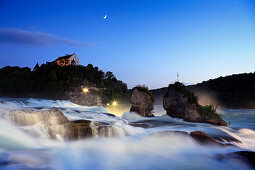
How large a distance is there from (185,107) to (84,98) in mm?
19772

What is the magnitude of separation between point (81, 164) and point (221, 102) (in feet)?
168

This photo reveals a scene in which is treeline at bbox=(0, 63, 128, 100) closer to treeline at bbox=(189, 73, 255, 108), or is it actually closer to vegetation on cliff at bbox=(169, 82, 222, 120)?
vegetation on cliff at bbox=(169, 82, 222, 120)

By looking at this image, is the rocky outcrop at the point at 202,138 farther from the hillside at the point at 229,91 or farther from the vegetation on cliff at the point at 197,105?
the hillside at the point at 229,91

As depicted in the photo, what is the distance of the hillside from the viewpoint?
4334 centimetres

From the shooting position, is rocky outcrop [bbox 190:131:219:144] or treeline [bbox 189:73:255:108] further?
treeline [bbox 189:73:255:108]

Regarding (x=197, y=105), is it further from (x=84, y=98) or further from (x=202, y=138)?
(x=84, y=98)

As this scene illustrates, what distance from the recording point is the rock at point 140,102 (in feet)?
60.3

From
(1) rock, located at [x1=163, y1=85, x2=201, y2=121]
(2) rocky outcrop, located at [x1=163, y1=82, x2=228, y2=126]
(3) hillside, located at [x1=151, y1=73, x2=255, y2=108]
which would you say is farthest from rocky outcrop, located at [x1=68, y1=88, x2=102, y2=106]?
(3) hillside, located at [x1=151, y1=73, x2=255, y2=108]

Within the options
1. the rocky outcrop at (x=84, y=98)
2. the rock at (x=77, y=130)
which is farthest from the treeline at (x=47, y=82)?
the rock at (x=77, y=130)

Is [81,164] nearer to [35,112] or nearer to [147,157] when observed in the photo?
[147,157]

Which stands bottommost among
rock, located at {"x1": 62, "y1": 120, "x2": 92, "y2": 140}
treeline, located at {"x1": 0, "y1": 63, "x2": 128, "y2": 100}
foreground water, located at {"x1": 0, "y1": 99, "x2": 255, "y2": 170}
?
foreground water, located at {"x1": 0, "y1": 99, "x2": 255, "y2": 170}

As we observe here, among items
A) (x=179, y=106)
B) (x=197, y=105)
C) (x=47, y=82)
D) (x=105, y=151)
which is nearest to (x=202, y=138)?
(x=105, y=151)

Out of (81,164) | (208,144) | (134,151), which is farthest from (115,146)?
(208,144)

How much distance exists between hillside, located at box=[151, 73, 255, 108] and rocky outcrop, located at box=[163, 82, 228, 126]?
3283 cm
